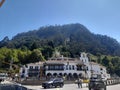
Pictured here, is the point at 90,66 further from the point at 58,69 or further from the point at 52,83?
the point at 52,83

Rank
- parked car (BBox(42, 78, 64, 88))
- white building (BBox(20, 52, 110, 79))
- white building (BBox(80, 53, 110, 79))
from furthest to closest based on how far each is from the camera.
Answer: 1. white building (BBox(80, 53, 110, 79))
2. white building (BBox(20, 52, 110, 79))
3. parked car (BBox(42, 78, 64, 88))

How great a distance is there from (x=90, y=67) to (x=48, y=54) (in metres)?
36.0

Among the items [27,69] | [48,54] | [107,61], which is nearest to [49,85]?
[27,69]

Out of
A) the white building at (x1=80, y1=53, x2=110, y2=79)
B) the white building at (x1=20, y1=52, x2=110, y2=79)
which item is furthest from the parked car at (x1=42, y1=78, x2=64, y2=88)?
the white building at (x1=80, y1=53, x2=110, y2=79)

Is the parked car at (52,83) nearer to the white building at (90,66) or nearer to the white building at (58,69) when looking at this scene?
the white building at (58,69)

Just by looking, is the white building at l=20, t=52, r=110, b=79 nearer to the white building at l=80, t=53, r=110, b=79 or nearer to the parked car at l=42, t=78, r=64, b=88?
the white building at l=80, t=53, r=110, b=79

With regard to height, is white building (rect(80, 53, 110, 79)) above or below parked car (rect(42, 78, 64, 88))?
above

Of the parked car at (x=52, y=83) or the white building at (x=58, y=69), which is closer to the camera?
the parked car at (x=52, y=83)

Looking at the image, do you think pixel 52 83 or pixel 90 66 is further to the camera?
pixel 90 66

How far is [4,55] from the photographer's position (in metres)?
104

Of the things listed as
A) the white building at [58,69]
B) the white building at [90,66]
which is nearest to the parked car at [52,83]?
the white building at [58,69]

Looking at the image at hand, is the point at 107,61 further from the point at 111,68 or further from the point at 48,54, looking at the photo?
the point at 48,54

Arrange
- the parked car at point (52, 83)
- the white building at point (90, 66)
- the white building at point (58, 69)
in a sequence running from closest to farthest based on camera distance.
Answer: the parked car at point (52, 83) < the white building at point (58, 69) < the white building at point (90, 66)

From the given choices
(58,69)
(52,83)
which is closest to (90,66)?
(58,69)
